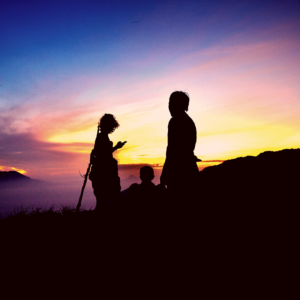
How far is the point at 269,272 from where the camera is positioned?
2564 mm

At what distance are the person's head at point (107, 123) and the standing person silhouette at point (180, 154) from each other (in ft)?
8.40

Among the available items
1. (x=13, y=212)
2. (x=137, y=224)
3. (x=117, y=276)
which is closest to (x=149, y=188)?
(x=137, y=224)

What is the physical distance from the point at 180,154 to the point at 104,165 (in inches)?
110

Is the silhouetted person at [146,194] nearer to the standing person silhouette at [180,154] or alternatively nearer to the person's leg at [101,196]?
the person's leg at [101,196]

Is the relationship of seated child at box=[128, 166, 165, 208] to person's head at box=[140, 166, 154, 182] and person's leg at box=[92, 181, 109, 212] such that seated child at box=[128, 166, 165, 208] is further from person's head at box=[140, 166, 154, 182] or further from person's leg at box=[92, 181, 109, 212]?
person's leg at box=[92, 181, 109, 212]

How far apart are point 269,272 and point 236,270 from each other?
1.33 ft

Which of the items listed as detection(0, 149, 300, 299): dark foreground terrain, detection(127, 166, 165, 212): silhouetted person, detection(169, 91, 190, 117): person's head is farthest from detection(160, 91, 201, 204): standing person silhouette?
detection(127, 166, 165, 212): silhouetted person

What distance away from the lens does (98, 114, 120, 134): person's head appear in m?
5.63

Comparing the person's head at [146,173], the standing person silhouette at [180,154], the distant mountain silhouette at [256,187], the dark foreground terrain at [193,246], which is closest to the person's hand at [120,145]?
the person's head at [146,173]

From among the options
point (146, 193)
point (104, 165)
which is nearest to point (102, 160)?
point (104, 165)

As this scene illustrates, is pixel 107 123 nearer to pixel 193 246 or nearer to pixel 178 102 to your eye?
pixel 178 102

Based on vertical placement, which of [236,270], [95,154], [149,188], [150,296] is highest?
[95,154]

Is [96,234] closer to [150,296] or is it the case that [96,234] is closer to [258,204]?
[150,296]

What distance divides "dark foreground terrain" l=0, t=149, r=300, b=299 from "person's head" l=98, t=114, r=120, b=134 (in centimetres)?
271
